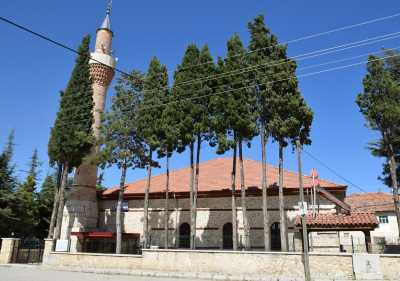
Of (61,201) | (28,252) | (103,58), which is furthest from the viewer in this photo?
(103,58)

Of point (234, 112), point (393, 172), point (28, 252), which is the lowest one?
point (28, 252)

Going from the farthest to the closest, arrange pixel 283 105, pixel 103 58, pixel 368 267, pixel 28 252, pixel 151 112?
pixel 103 58, pixel 28 252, pixel 151 112, pixel 283 105, pixel 368 267

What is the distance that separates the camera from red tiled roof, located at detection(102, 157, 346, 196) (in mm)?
26797

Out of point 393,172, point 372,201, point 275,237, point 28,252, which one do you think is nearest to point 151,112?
point 275,237

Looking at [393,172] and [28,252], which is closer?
[393,172]

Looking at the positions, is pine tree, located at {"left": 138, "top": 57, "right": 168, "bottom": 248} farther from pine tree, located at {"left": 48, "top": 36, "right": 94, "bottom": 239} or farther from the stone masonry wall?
pine tree, located at {"left": 48, "top": 36, "right": 94, "bottom": 239}

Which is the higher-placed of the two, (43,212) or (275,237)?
(43,212)

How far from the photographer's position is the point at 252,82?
2230 cm

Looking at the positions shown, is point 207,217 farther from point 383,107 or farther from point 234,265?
point 383,107

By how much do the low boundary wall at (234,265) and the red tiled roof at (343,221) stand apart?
138 cm

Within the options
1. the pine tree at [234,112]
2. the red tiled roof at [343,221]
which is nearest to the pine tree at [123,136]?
the pine tree at [234,112]

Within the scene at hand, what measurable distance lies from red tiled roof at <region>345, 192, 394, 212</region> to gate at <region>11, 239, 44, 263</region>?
30.9m

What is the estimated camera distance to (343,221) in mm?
15789

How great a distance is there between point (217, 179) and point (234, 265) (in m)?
13.0
